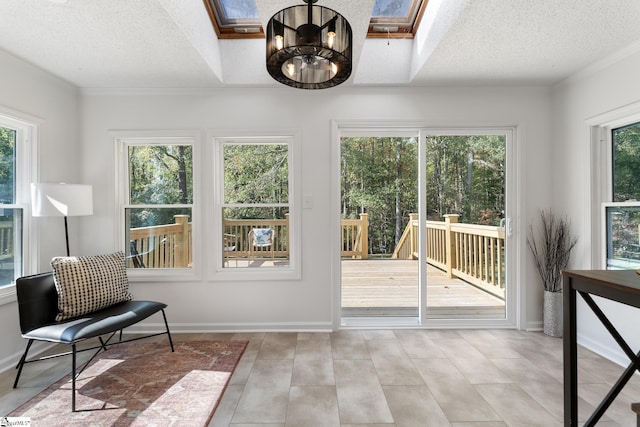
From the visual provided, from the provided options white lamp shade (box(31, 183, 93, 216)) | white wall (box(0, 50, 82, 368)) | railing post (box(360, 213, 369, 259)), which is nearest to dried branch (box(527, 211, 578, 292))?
railing post (box(360, 213, 369, 259))

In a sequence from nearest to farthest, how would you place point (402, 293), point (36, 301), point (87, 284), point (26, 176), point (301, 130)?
point (36, 301)
point (87, 284)
point (26, 176)
point (301, 130)
point (402, 293)

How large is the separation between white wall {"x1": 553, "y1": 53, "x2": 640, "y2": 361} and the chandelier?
8.28 ft

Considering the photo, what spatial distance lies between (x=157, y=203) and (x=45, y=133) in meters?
1.10

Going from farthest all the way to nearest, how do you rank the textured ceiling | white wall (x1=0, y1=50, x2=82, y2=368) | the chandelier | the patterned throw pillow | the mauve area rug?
white wall (x1=0, y1=50, x2=82, y2=368)
the patterned throw pillow
the textured ceiling
the mauve area rug
the chandelier

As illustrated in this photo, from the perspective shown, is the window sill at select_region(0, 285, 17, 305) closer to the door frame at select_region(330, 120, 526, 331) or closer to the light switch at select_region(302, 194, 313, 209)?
the light switch at select_region(302, 194, 313, 209)

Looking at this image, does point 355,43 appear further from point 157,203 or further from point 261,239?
point 157,203

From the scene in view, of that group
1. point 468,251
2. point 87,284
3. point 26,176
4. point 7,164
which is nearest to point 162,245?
point 87,284

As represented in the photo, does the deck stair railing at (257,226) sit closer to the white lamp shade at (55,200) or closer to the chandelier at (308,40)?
the white lamp shade at (55,200)

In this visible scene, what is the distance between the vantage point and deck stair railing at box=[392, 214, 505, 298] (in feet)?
11.0

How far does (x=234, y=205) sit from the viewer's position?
3332 mm

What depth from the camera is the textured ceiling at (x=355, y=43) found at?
2.02 m

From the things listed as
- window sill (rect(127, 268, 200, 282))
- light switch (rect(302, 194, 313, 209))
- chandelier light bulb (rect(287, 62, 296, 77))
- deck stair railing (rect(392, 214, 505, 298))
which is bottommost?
window sill (rect(127, 268, 200, 282))

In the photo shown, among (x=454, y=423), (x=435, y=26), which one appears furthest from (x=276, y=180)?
(x=454, y=423)

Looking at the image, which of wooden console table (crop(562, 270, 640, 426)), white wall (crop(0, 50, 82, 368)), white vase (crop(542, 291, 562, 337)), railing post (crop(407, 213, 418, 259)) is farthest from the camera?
railing post (crop(407, 213, 418, 259))
